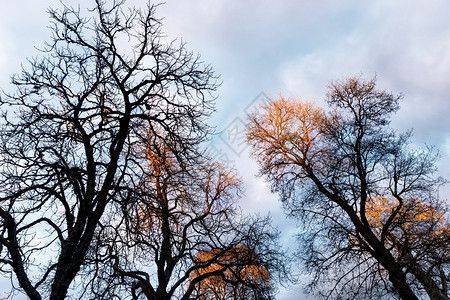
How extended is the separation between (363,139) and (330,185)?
2012mm

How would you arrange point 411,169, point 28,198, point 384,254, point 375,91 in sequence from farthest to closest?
point 375,91 → point 411,169 → point 384,254 → point 28,198

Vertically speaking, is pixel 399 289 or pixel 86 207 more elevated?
pixel 86 207

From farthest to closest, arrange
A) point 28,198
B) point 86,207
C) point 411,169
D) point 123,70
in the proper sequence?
point 411,169, point 123,70, point 86,207, point 28,198

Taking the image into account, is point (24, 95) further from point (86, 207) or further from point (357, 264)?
point (357, 264)

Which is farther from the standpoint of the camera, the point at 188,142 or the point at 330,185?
the point at 330,185

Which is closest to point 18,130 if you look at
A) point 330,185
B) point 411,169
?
point 330,185

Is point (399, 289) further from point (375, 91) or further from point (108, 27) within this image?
point (108, 27)

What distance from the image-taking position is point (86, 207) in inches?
243

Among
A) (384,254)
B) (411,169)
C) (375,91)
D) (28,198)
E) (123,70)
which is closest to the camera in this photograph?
(28,198)

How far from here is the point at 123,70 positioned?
304 inches

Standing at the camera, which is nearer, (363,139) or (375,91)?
(363,139)

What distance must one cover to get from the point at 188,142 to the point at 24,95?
3640 millimetres

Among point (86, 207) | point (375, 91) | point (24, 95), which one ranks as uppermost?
point (375, 91)

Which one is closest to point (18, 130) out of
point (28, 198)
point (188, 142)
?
point (28, 198)
